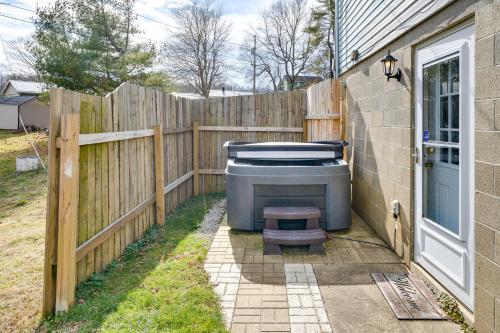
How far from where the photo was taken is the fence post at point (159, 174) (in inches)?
199

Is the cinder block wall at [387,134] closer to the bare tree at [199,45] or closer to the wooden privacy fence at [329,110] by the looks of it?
the wooden privacy fence at [329,110]

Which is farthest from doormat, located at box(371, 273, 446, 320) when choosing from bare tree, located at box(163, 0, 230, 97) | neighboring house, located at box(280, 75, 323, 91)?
bare tree, located at box(163, 0, 230, 97)

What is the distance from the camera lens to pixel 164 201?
212 inches

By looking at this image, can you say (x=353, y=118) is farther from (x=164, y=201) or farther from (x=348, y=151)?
(x=164, y=201)

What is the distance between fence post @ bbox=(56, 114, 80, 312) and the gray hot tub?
225 centimetres

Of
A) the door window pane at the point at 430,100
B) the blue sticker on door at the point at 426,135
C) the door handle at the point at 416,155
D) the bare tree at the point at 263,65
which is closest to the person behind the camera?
the door window pane at the point at 430,100

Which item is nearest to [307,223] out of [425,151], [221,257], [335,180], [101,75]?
[335,180]

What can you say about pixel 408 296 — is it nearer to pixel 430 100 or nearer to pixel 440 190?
pixel 440 190

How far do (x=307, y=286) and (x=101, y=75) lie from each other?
43.4 feet

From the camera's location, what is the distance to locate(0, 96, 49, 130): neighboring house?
24.0 meters

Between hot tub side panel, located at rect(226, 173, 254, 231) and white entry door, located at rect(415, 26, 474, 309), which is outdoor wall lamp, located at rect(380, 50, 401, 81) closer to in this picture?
white entry door, located at rect(415, 26, 474, 309)

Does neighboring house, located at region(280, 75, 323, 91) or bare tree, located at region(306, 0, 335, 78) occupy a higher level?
bare tree, located at region(306, 0, 335, 78)

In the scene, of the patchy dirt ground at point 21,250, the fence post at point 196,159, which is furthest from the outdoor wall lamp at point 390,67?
the fence post at point 196,159

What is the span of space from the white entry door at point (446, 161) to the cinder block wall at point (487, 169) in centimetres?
15
